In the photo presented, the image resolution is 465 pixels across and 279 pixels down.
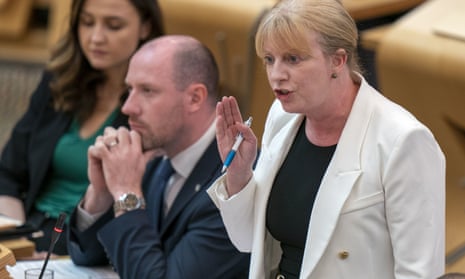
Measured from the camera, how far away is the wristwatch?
8.83 ft

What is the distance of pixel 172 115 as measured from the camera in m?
2.79

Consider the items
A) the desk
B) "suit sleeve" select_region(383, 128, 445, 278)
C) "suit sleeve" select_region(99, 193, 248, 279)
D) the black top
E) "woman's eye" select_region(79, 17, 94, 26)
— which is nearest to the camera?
"suit sleeve" select_region(383, 128, 445, 278)

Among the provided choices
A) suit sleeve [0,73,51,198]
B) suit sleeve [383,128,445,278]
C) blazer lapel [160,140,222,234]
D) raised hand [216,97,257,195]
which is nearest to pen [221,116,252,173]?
raised hand [216,97,257,195]

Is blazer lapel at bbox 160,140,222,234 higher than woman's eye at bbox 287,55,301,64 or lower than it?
lower

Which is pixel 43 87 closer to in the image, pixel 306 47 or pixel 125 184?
pixel 125 184

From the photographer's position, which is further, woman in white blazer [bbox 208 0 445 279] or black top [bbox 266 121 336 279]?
black top [bbox 266 121 336 279]

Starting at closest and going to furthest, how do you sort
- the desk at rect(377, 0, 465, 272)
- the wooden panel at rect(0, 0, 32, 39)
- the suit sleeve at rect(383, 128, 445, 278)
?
1. the suit sleeve at rect(383, 128, 445, 278)
2. the desk at rect(377, 0, 465, 272)
3. the wooden panel at rect(0, 0, 32, 39)

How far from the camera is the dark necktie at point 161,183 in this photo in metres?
2.83

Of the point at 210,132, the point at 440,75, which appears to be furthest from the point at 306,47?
the point at 440,75

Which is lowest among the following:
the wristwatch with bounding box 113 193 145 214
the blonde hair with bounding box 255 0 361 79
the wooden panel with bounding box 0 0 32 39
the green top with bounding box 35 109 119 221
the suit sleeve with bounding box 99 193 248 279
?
the wooden panel with bounding box 0 0 32 39

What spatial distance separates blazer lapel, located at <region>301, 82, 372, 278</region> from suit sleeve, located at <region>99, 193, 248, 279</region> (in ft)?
1.58

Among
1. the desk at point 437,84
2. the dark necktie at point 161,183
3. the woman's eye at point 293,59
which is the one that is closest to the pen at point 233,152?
the woman's eye at point 293,59

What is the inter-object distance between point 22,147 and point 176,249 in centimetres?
106

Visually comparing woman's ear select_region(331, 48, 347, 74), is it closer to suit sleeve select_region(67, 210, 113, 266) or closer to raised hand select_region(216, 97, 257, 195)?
raised hand select_region(216, 97, 257, 195)
